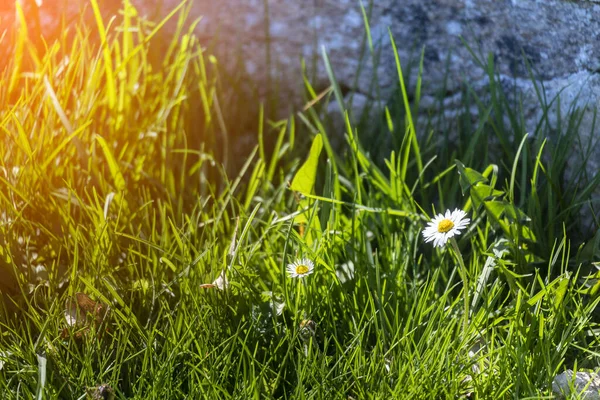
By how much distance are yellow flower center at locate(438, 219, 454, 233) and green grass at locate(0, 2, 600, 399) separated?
112mm

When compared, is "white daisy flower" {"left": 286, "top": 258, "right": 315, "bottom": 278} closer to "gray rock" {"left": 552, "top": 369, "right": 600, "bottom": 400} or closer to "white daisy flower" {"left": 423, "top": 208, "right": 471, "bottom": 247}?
"white daisy flower" {"left": 423, "top": 208, "right": 471, "bottom": 247}

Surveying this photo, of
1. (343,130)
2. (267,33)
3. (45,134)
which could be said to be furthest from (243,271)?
(267,33)

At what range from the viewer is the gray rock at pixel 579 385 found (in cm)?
137

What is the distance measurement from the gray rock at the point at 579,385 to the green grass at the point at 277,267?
0.03 meters

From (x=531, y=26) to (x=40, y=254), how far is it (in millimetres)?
1378

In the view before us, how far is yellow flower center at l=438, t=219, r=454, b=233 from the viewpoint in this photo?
1.44 meters

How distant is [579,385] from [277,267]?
2.18 feet

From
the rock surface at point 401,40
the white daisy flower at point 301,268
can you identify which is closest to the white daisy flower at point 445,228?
the white daisy flower at point 301,268

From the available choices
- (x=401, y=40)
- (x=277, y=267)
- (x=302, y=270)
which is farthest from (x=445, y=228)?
(x=401, y=40)

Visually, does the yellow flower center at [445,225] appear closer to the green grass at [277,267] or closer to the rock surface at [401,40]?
the green grass at [277,267]

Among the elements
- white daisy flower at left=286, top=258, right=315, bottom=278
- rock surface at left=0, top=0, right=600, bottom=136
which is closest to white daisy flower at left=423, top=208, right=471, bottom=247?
white daisy flower at left=286, top=258, right=315, bottom=278

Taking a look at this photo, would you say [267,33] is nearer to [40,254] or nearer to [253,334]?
[40,254]

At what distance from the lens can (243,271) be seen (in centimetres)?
156

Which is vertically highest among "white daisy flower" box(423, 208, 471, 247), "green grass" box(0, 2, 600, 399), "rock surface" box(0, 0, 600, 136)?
"rock surface" box(0, 0, 600, 136)
